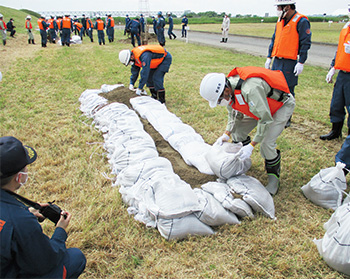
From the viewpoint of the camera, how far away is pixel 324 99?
523 centimetres

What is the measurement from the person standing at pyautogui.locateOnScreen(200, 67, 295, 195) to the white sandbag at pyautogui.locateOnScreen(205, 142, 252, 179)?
0.10 metres

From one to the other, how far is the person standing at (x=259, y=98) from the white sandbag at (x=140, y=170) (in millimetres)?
770

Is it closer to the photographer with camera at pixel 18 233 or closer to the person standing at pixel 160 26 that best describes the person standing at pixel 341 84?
the photographer with camera at pixel 18 233

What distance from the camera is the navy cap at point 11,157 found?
43.4 inches

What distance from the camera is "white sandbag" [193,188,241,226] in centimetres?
201

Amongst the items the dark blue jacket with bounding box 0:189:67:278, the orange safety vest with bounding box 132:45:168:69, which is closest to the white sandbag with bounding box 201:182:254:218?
the dark blue jacket with bounding box 0:189:67:278

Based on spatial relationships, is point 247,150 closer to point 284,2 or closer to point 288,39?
point 288,39

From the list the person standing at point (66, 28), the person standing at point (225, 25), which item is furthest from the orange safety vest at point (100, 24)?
the person standing at point (225, 25)

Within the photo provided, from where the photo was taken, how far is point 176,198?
78.7 inches

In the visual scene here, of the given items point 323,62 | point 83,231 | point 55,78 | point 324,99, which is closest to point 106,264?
point 83,231

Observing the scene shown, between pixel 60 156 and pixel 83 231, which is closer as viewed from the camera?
pixel 83 231

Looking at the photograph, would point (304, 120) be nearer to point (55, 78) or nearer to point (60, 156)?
point (60, 156)

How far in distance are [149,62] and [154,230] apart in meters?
3.13

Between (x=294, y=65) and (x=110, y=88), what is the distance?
11.5 feet
